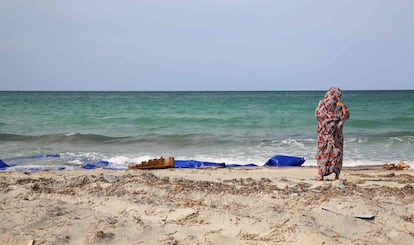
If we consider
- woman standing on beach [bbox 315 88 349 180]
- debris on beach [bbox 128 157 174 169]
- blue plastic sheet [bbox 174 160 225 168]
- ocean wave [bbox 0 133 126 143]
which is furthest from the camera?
ocean wave [bbox 0 133 126 143]

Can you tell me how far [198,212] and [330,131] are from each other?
2759 mm

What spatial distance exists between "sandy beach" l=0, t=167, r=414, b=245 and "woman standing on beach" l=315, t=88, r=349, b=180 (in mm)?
539

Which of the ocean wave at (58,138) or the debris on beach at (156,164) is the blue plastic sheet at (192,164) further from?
the ocean wave at (58,138)

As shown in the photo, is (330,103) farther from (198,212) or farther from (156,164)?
(156,164)

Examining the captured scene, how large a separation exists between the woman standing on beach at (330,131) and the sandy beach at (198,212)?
54 centimetres

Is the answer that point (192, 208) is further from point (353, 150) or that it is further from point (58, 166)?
point (353, 150)

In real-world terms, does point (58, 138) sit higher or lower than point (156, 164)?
lower

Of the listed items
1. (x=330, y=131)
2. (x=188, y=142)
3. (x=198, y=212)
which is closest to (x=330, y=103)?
(x=330, y=131)

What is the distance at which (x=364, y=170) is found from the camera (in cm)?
775

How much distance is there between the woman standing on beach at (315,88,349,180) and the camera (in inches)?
229

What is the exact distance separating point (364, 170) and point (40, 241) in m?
6.20

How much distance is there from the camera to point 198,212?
390cm

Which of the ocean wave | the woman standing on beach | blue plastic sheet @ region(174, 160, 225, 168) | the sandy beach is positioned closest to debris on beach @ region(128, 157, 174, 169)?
blue plastic sheet @ region(174, 160, 225, 168)

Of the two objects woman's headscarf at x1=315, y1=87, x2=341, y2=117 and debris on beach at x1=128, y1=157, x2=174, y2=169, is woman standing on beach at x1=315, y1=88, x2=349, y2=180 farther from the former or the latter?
debris on beach at x1=128, y1=157, x2=174, y2=169
